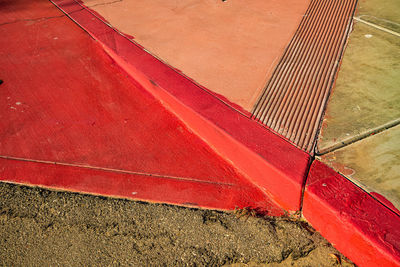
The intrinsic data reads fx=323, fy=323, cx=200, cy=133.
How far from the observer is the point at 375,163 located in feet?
6.25

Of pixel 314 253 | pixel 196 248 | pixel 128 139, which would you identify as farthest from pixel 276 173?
pixel 128 139

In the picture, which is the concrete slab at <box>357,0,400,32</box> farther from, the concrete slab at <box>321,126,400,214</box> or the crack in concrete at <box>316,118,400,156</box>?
the concrete slab at <box>321,126,400,214</box>

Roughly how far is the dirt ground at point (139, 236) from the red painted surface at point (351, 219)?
0.29ft

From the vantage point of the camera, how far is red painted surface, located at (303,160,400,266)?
1.53 metres

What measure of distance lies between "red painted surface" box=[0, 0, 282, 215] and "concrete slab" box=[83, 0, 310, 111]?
455 millimetres

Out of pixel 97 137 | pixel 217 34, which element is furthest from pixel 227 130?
pixel 217 34

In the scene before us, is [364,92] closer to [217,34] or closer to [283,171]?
[283,171]

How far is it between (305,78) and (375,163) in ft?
3.29

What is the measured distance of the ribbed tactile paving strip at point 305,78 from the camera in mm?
2254

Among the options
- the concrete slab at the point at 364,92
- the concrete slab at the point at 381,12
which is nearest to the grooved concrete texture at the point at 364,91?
the concrete slab at the point at 364,92

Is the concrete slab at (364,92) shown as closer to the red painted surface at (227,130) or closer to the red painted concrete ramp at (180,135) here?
the red painted concrete ramp at (180,135)

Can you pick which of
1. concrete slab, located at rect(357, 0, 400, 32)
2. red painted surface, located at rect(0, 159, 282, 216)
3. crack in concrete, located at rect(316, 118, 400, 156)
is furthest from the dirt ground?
concrete slab, located at rect(357, 0, 400, 32)

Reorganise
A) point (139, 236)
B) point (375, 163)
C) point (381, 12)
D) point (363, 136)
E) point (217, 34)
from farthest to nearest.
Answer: point (381, 12), point (217, 34), point (363, 136), point (375, 163), point (139, 236)

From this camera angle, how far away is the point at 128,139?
2.43m
